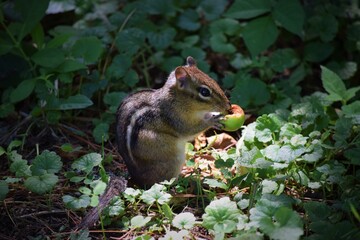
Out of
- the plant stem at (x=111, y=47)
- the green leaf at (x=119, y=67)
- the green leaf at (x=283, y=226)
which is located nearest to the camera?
the green leaf at (x=283, y=226)

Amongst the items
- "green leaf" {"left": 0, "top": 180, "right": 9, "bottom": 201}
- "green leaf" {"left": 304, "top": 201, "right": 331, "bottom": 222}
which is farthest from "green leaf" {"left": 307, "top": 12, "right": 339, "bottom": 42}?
"green leaf" {"left": 0, "top": 180, "right": 9, "bottom": 201}

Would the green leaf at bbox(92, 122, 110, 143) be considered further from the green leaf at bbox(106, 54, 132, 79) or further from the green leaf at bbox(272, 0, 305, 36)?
the green leaf at bbox(272, 0, 305, 36)

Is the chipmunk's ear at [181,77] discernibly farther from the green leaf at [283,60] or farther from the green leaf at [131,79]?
the green leaf at [283,60]

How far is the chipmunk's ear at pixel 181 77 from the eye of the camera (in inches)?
140

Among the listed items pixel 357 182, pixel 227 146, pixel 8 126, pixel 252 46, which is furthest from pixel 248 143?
pixel 8 126

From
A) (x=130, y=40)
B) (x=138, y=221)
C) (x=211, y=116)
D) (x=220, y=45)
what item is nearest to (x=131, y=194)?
(x=138, y=221)

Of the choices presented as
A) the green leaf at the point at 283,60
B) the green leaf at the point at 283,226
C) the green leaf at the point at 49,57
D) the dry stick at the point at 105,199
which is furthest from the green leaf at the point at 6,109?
the green leaf at the point at 283,226

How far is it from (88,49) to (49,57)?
384 mm

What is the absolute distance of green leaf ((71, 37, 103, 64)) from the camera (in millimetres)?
4367

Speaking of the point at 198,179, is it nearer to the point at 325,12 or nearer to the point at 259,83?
the point at 259,83

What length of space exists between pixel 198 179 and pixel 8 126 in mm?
1943

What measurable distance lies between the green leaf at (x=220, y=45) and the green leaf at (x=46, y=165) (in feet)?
7.12

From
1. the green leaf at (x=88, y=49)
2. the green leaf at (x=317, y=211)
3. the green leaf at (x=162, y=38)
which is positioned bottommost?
the green leaf at (x=162, y=38)

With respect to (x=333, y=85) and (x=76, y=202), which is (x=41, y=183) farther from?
(x=333, y=85)
